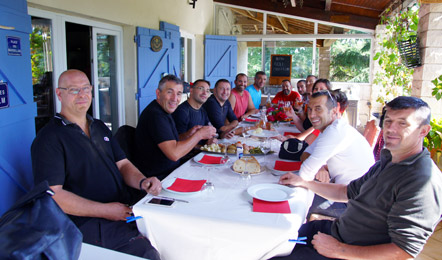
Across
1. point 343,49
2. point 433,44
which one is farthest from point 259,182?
point 343,49

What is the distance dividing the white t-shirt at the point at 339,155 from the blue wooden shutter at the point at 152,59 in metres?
4.03

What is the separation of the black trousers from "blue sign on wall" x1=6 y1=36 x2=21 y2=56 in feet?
5.19

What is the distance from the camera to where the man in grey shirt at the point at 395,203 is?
1.26 m

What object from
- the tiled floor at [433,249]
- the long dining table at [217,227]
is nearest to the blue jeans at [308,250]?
the long dining table at [217,227]

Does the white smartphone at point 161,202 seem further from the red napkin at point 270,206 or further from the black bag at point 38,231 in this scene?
the black bag at point 38,231

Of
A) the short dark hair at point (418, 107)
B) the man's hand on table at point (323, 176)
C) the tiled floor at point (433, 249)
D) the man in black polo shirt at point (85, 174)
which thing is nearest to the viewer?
the short dark hair at point (418, 107)

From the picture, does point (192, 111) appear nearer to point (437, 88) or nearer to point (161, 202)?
point (161, 202)

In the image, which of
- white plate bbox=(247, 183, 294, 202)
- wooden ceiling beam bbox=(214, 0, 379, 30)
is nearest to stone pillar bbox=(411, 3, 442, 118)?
white plate bbox=(247, 183, 294, 202)

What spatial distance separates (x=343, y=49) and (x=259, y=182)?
7888 millimetres

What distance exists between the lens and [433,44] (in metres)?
3.73

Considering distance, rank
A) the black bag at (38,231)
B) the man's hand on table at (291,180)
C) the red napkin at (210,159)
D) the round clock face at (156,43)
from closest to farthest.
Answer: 1. the black bag at (38,231)
2. the man's hand on table at (291,180)
3. the red napkin at (210,159)
4. the round clock face at (156,43)

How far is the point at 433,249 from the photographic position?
2.67 meters

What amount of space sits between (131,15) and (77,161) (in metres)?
3.95

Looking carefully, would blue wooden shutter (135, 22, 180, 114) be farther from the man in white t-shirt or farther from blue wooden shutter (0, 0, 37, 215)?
the man in white t-shirt
